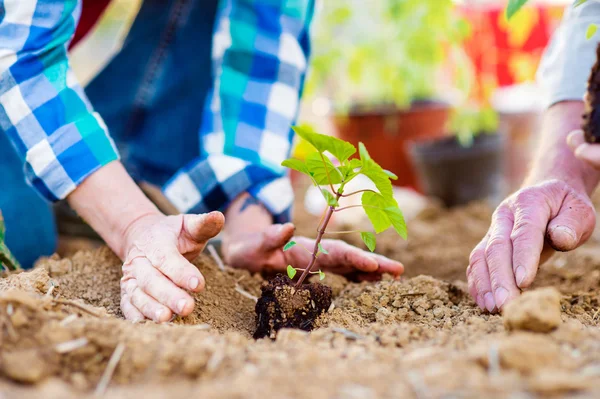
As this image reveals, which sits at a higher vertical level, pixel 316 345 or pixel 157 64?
pixel 157 64

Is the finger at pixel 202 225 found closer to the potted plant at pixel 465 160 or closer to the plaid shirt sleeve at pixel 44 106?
the plaid shirt sleeve at pixel 44 106

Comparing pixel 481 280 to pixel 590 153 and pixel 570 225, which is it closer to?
pixel 570 225

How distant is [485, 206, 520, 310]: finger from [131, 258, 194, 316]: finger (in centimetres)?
65

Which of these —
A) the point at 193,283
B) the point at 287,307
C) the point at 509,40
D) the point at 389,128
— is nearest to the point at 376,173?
the point at 287,307

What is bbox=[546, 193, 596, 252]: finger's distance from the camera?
1266 mm

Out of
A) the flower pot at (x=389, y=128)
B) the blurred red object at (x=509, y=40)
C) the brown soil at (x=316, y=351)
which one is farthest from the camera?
the blurred red object at (x=509, y=40)

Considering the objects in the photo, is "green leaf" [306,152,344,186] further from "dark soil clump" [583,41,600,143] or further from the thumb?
"dark soil clump" [583,41,600,143]

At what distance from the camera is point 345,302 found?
136 centimetres

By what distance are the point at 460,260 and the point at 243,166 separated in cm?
88

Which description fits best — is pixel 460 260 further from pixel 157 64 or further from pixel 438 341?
pixel 157 64

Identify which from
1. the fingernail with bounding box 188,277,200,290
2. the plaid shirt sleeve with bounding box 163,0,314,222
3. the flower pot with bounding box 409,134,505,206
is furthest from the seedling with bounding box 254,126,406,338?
the flower pot with bounding box 409,134,505,206

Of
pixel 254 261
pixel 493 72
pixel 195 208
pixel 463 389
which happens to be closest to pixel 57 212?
pixel 195 208

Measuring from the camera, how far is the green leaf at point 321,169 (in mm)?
1153

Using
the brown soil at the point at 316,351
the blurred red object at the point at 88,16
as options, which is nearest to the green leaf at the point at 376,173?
the brown soil at the point at 316,351
